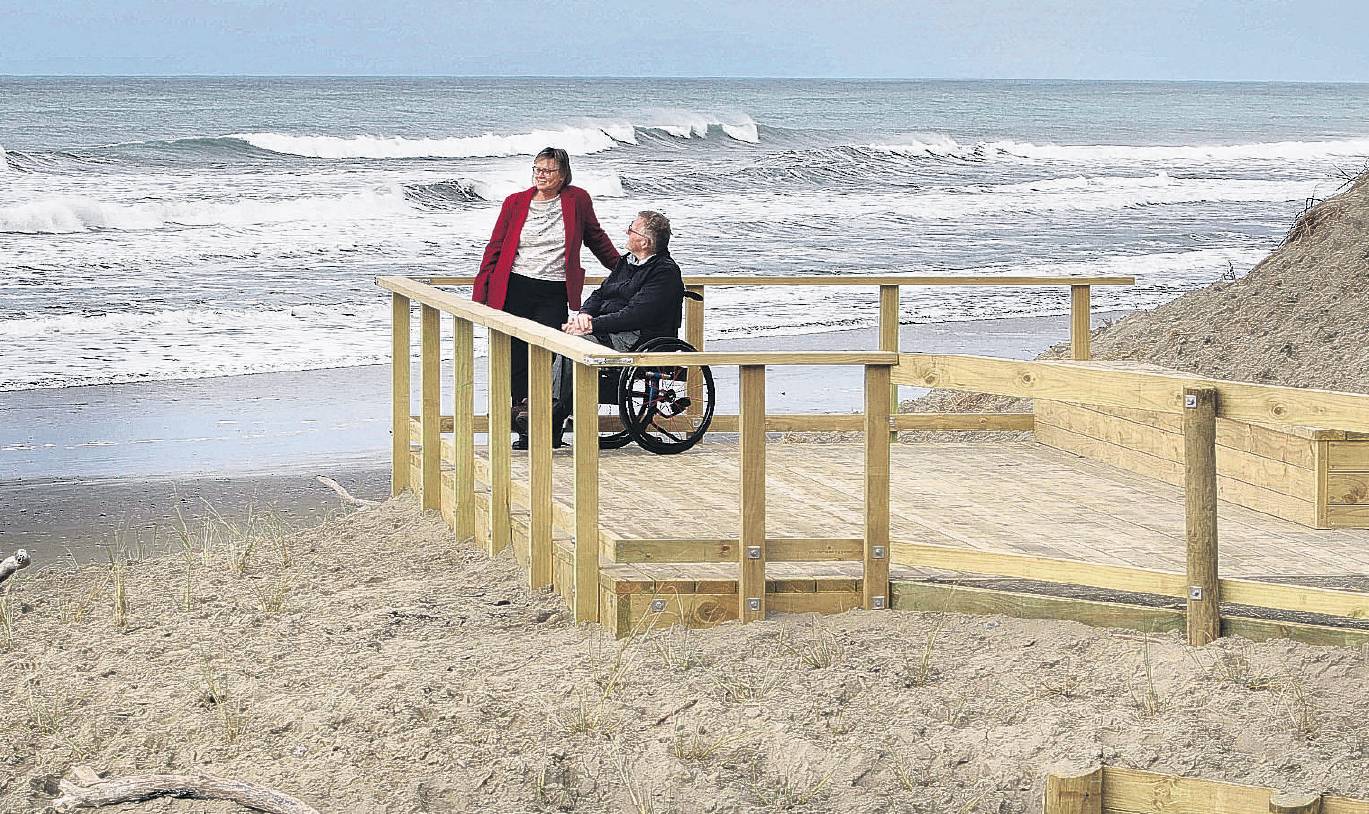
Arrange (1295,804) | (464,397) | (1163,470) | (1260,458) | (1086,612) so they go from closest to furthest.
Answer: (1295,804) < (1086,612) < (1260,458) < (464,397) < (1163,470)

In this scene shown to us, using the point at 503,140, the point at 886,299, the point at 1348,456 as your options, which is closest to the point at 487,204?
the point at 503,140

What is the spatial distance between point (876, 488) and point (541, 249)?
2.97m

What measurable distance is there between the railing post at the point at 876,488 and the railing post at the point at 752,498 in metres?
A: 0.35

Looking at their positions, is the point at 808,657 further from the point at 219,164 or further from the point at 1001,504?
the point at 219,164

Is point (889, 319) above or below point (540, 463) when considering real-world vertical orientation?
above

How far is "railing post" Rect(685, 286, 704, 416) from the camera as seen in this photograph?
8688 millimetres

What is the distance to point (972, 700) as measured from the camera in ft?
16.3

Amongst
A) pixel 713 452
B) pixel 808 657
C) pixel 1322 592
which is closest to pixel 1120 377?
pixel 1322 592

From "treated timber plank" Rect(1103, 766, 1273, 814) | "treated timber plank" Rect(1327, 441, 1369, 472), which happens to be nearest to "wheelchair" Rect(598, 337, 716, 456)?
"treated timber plank" Rect(1327, 441, 1369, 472)

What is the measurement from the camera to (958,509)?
680cm

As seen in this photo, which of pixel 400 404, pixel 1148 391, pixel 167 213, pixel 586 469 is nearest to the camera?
pixel 1148 391

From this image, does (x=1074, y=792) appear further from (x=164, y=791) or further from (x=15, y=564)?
(x=15, y=564)

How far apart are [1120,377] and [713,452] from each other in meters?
3.31

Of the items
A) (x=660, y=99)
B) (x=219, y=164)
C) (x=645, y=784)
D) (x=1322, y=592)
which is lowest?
(x=645, y=784)
